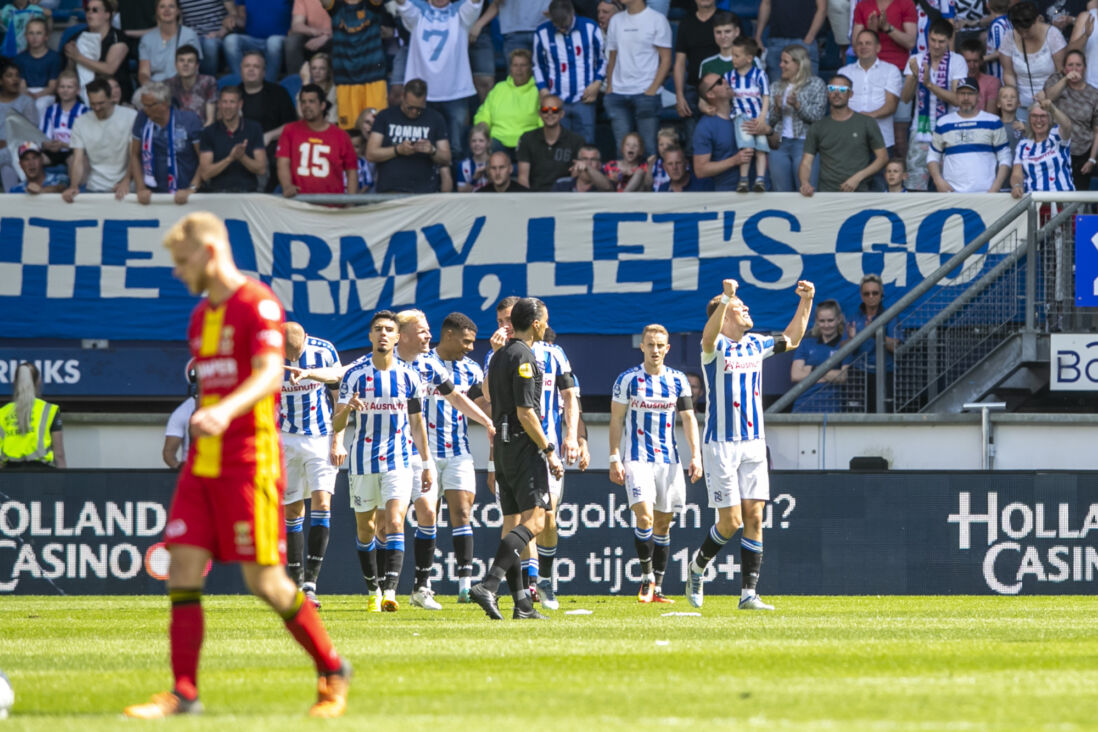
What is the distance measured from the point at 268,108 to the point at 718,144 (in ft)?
17.7

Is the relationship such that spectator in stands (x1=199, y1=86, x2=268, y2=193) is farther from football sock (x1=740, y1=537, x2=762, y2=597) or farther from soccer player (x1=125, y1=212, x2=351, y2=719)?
soccer player (x1=125, y1=212, x2=351, y2=719)

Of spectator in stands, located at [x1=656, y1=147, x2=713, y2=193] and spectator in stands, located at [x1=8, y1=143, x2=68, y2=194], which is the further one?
spectator in stands, located at [x1=8, y1=143, x2=68, y2=194]

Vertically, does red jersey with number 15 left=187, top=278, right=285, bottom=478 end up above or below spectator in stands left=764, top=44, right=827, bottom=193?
below

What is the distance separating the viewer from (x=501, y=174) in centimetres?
1880

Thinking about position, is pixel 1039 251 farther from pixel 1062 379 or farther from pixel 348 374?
pixel 348 374

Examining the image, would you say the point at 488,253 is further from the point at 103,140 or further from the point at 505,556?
the point at 505,556

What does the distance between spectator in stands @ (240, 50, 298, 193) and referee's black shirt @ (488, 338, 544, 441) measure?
8.88m

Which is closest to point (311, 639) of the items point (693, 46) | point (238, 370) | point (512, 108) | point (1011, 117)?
point (238, 370)

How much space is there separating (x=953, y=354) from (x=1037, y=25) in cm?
431

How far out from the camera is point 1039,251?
56.3 ft

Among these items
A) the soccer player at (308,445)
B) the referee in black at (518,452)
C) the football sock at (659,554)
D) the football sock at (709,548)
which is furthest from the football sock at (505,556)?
the football sock at (659,554)

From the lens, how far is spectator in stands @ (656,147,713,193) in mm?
18781

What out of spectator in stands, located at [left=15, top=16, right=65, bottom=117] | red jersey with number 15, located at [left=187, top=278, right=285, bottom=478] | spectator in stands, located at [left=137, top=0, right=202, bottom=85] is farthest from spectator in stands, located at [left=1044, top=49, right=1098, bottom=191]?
red jersey with number 15, located at [left=187, top=278, right=285, bottom=478]

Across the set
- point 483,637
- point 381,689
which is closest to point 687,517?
point 483,637
